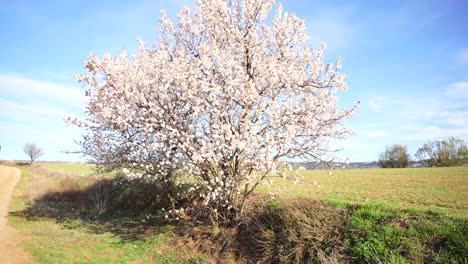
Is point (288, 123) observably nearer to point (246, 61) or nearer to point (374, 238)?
point (246, 61)

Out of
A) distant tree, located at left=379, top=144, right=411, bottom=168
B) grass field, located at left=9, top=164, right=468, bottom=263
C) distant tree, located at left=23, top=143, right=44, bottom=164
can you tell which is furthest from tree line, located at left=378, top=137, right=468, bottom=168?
distant tree, located at left=23, top=143, right=44, bottom=164

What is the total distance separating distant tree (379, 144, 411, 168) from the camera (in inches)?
2744

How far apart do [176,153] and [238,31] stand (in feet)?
20.2

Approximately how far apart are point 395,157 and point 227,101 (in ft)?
229

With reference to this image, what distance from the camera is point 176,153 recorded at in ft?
45.8

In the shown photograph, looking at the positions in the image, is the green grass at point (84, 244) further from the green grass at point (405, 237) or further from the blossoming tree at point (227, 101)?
the green grass at point (405, 237)

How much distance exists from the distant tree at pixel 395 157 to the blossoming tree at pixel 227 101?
214 ft

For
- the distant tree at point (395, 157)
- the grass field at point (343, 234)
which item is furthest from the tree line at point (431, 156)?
the grass field at point (343, 234)

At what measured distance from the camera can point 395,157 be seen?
232 feet

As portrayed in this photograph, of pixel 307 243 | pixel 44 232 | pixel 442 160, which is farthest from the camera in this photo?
pixel 442 160

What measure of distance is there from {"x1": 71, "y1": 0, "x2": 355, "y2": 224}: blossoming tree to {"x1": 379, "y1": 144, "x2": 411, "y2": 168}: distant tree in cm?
6534

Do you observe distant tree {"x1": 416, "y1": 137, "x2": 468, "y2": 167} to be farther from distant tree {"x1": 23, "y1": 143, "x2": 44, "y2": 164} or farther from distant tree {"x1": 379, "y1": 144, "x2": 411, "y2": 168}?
distant tree {"x1": 23, "y1": 143, "x2": 44, "y2": 164}

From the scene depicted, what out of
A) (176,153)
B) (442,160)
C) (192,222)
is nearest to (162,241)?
(192,222)

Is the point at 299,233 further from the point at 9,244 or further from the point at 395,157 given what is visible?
the point at 395,157
